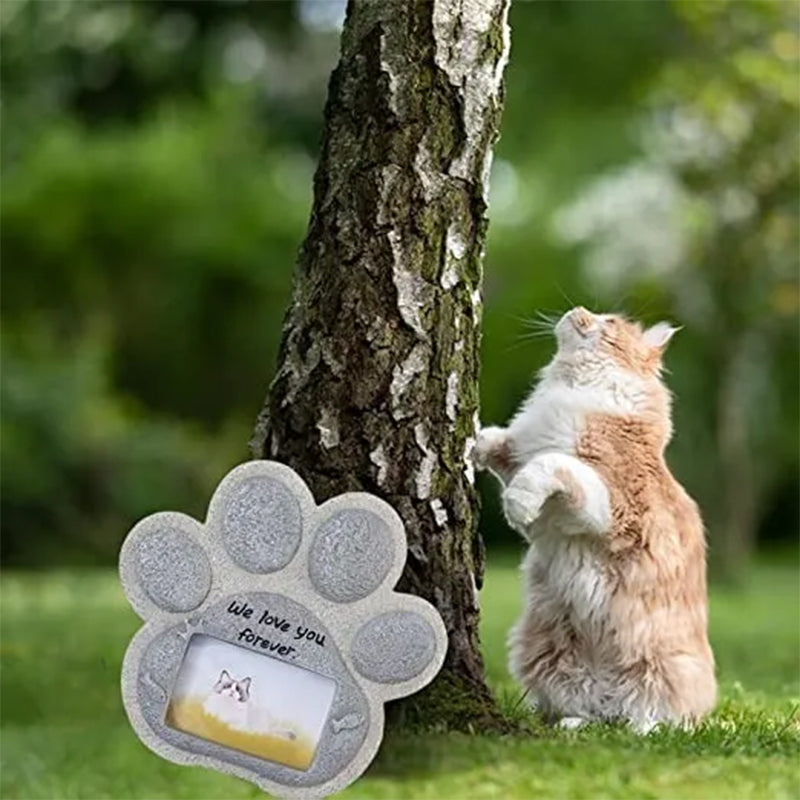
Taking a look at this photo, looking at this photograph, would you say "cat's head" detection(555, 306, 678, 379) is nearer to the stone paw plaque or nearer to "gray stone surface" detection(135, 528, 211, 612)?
the stone paw plaque

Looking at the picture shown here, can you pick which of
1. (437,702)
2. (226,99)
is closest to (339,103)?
(437,702)

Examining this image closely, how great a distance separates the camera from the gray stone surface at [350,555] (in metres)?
3.58

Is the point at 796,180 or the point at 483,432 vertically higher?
the point at 796,180

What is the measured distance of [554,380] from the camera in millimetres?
4133

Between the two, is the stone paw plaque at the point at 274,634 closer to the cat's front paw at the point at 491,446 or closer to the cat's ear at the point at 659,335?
the cat's front paw at the point at 491,446

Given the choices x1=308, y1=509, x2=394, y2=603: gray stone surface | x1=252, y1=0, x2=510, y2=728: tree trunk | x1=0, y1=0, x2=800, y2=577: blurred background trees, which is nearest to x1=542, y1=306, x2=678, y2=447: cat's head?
x1=252, y1=0, x2=510, y2=728: tree trunk

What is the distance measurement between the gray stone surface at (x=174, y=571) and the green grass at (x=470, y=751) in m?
0.36

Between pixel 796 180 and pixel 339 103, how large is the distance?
7249 mm

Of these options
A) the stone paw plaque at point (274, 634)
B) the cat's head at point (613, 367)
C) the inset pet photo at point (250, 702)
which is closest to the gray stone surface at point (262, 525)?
the stone paw plaque at point (274, 634)

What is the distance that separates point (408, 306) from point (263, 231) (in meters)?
11.1

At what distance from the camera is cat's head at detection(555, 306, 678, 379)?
4094mm

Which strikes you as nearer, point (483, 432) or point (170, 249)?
point (483, 432)

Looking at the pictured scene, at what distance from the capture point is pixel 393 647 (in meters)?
3.57

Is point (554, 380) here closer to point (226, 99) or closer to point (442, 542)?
point (442, 542)
